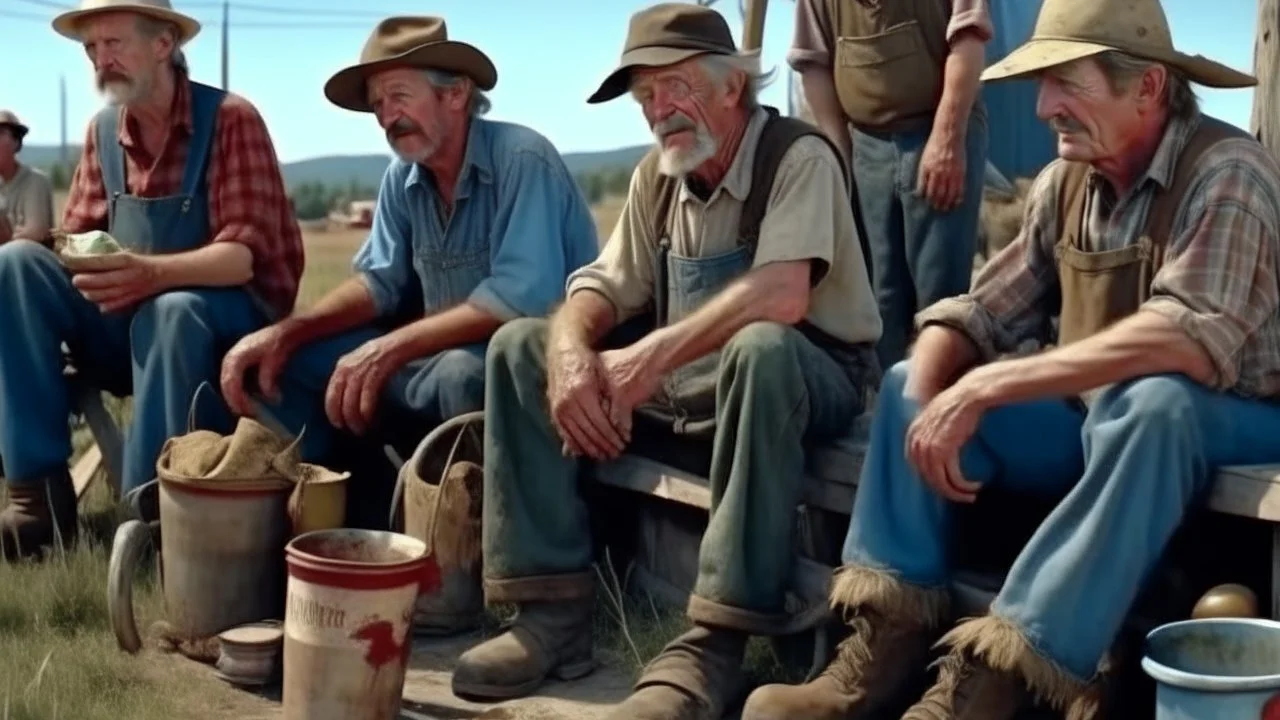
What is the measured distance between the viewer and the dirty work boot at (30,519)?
639 cm

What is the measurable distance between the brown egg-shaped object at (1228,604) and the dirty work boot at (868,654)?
0.60m

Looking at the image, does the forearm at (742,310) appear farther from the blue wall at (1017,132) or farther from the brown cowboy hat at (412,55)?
the blue wall at (1017,132)

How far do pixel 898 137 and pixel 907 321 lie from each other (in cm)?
60

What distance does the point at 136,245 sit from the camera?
646cm

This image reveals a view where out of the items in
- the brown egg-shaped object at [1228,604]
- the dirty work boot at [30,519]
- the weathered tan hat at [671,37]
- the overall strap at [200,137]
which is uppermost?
the weathered tan hat at [671,37]

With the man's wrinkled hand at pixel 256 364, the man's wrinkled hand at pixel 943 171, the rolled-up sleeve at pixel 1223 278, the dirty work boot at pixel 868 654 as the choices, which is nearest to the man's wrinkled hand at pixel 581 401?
the dirty work boot at pixel 868 654

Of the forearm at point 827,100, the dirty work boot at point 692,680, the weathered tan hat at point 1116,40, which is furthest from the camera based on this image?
the forearm at point 827,100

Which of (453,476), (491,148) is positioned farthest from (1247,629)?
(491,148)

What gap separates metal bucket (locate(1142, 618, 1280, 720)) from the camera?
11.9 ft

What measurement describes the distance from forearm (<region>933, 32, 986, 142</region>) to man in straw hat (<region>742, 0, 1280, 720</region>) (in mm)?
1288

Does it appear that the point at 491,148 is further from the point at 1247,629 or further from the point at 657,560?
the point at 1247,629

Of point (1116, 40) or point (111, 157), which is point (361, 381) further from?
point (1116, 40)

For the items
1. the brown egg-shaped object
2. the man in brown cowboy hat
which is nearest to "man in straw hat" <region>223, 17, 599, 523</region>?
the brown egg-shaped object

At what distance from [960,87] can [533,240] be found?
1396 millimetres
